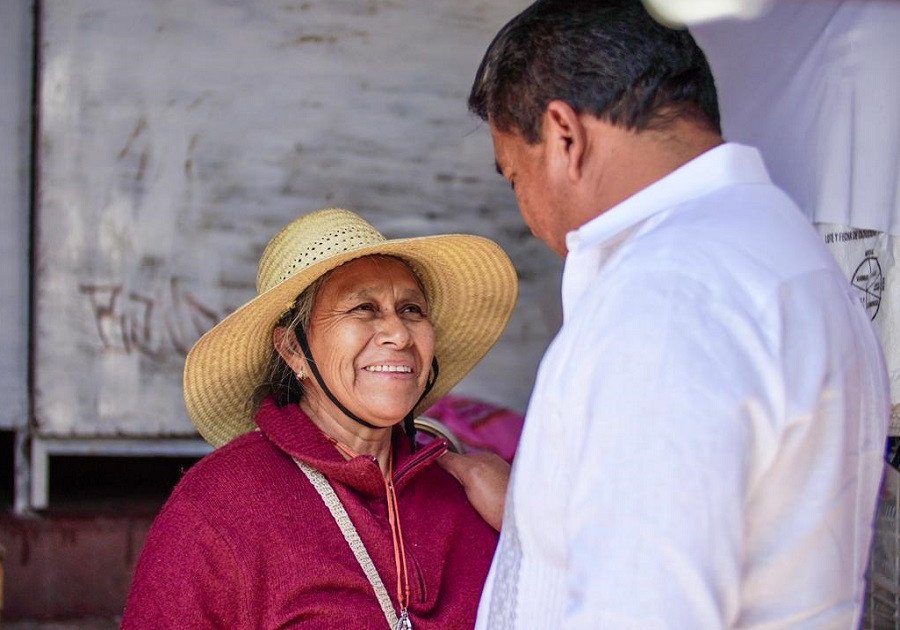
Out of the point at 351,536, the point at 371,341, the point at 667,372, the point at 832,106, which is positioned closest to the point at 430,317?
the point at 371,341

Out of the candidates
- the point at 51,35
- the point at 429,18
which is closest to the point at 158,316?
the point at 51,35

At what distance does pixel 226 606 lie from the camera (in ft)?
6.26

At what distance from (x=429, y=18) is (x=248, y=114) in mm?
652

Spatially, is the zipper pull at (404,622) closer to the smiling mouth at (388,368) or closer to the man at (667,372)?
the smiling mouth at (388,368)

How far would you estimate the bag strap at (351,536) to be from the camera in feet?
Answer: 6.42

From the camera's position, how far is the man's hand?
7.26ft

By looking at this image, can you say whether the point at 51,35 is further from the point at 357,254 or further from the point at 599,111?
the point at 599,111

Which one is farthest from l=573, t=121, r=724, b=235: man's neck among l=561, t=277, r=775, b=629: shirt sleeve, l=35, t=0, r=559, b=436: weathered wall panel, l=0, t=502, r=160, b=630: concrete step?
l=0, t=502, r=160, b=630: concrete step

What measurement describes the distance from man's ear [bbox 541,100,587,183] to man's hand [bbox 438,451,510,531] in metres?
1.02

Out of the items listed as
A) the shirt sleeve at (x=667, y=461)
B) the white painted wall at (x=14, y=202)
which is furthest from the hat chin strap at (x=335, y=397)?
the white painted wall at (x=14, y=202)

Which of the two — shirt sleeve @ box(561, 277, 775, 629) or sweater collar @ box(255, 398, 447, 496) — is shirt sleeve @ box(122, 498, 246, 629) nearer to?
sweater collar @ box(255, 398, 447, 496)

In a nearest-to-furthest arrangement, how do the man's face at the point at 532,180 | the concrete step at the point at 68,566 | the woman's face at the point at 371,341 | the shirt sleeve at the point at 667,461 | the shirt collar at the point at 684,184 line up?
the shirt sleeve at the point at 667,461
the shirt collar at the point at 684,184
the man's face at the point at 532,180
the woman's face at the point at 371,341
the concrete step at the point at 68,566

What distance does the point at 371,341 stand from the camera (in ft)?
7.27

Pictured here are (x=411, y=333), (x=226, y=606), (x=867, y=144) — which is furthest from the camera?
(x=411, y=333)
